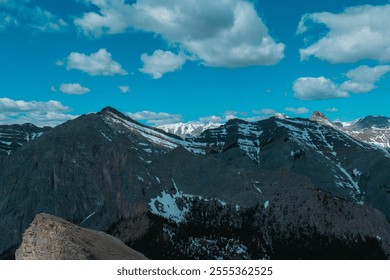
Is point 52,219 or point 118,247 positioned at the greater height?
point 52,219

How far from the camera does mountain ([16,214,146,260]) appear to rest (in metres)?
82.5

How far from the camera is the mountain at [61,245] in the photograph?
82.5 meters

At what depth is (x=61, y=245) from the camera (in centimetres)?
A: 8394

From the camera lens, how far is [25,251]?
89062 mm
